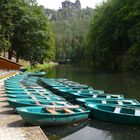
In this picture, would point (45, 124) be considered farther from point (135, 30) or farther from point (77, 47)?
point (77, 47)

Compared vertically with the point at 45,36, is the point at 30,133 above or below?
below

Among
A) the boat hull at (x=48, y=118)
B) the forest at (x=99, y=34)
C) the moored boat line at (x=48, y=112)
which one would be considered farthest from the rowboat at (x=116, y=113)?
the forest at (x=99, y=34)

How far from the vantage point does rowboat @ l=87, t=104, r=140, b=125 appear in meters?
16.5

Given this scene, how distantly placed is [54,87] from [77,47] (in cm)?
11566

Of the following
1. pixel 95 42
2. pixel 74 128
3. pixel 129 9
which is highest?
pixel 129 9

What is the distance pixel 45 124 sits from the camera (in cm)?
1566

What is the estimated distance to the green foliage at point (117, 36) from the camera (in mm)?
66125

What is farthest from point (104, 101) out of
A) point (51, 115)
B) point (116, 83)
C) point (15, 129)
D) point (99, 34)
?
point (99, 34)

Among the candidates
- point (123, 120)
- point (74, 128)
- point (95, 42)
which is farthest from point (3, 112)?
point (95, 42)

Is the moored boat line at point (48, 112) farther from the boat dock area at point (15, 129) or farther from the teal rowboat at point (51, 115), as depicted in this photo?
the boat dock area at point (15, 129)

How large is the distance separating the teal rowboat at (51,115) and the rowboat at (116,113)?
673mm

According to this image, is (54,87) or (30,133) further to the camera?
(54,87)

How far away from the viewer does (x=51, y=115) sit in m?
15.4

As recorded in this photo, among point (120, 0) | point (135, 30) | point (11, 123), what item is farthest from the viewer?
point (120, 0)
